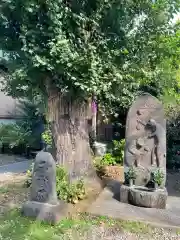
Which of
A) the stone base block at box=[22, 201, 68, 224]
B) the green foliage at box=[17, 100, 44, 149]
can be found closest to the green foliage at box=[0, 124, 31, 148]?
the green foliage at box=[17, 100, 44, 149]

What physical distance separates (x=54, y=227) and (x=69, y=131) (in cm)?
210

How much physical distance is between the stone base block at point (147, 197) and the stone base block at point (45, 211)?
1.27 m

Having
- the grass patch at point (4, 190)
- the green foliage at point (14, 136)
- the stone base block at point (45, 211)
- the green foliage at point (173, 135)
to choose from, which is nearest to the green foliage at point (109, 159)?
the green foliage at point (173, 135)

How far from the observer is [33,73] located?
4.81 meters

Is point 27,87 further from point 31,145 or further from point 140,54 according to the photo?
point 31,145

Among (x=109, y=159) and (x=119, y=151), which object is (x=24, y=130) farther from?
(x=119, y=151)

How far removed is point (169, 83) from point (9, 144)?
6.31 m

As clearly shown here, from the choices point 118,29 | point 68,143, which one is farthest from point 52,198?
point 118,29

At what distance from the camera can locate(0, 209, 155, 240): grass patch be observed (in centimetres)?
354

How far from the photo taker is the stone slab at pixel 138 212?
13.0 ft

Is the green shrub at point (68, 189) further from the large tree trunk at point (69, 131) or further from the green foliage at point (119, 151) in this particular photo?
the green foliage at point (119, 151)

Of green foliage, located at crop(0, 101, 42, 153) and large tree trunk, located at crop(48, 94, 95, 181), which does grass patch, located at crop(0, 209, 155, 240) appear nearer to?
large tree trunk, located at crop(48, 94, 95, 181)

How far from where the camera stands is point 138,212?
169 inches

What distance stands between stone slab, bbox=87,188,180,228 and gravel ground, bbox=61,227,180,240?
0.20 meters
